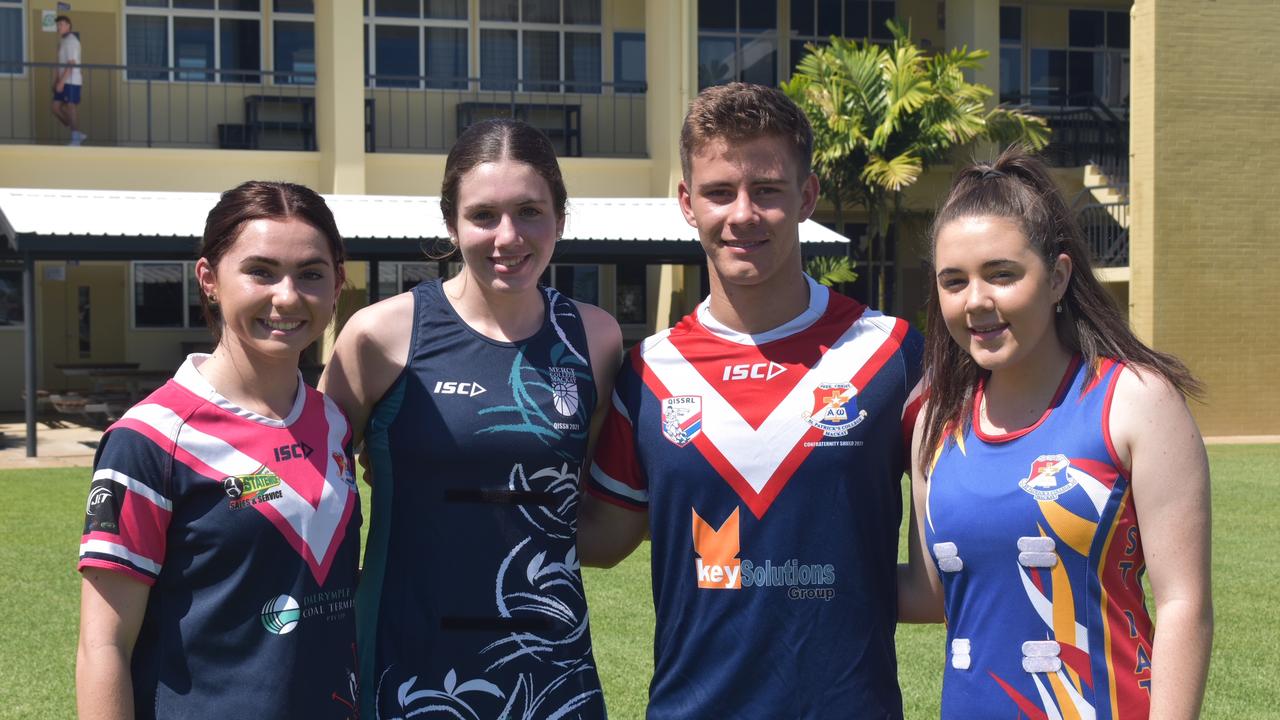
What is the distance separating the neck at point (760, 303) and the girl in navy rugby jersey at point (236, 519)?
89 cm

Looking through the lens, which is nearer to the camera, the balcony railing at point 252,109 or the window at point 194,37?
the balcony railing at point 252,109

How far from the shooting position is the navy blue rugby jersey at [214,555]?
251 cm

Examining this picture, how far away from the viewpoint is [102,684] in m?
2.48

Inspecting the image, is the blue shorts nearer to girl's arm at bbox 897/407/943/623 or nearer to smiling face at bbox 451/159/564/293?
smiling face at bbox 451/159/564/293

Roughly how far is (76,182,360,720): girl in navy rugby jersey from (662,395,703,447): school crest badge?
2.32ft

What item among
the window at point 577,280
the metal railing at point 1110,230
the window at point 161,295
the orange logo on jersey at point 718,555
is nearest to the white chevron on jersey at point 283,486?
the orange logo on jersey at point 718,555

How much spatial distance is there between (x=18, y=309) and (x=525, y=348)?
22864 millimetres

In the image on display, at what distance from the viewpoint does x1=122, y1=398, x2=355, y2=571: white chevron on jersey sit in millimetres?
2572

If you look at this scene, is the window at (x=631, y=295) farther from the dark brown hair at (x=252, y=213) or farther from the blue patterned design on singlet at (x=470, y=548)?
the dark brown hair at (x=252, y=213)

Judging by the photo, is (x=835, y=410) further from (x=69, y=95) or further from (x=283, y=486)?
(x=69, y=95)

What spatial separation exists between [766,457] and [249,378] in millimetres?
1105

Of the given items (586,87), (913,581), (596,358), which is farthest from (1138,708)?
(586,87)

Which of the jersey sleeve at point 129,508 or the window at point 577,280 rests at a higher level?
the window at point 577,280

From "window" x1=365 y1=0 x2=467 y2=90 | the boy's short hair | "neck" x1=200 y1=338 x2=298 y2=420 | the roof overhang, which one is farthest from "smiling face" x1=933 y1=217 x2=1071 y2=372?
"window" x1=365 y1=0 x2=467 y2=90
